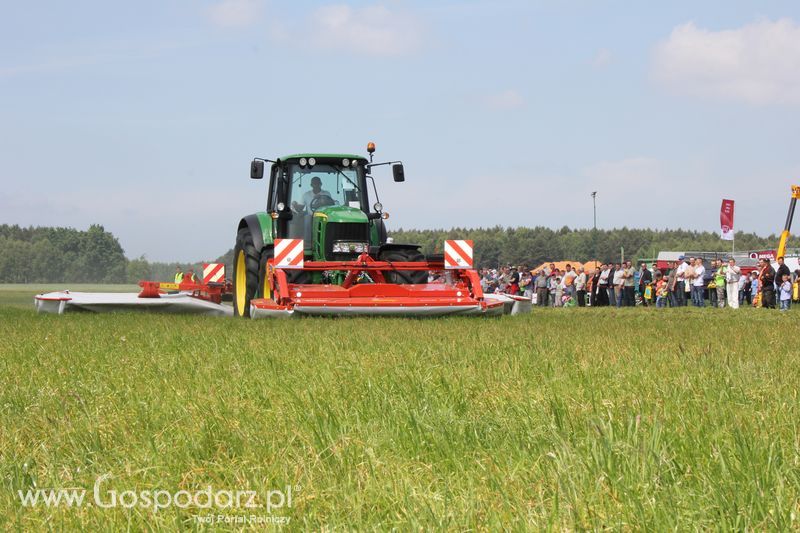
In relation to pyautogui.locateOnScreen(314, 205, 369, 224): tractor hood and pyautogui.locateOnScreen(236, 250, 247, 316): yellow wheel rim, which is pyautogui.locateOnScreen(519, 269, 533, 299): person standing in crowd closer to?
pyautogui.locateOnScreen(236, 250, 247, 316): yellow wheel rim

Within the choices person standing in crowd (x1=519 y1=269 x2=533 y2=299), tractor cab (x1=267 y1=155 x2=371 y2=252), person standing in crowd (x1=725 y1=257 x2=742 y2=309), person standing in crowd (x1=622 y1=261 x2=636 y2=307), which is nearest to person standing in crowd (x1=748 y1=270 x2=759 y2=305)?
person standing in crowd (x1=725 y1=257 x2=742 y2=309)

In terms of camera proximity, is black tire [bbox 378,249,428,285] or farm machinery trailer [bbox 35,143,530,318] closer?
farm machinery trailer [bbox 35,143,530,318]

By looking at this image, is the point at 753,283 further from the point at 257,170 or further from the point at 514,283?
the point at 257,170

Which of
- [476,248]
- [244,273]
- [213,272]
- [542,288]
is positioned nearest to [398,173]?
[244,273]

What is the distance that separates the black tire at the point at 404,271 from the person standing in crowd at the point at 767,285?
33.1 feet

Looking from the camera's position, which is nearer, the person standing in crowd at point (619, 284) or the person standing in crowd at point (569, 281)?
the person standing in crowd at point (619, 284)

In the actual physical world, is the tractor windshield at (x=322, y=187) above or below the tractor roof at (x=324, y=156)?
below

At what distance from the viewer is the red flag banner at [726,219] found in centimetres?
3694

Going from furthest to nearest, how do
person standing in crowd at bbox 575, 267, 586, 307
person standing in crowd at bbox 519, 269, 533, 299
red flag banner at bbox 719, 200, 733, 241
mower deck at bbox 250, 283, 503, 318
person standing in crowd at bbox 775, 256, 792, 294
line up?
red flag banner at bbox 719, 200, 733, 241
person standing in crowd at bbox 519, 269, 533, 299
person standing in crowd at bbox 575, 267, 586, 307
person standing in crowd at bbox 775, 256, 792, 294
mower deck at bbox 250, 283, 503, 318

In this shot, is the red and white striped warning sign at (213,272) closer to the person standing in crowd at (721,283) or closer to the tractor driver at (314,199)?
the tractor driver at (314,199)

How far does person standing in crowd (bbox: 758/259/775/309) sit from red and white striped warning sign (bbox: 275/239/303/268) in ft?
41.3

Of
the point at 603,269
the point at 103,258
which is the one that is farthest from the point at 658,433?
the point at 103,258

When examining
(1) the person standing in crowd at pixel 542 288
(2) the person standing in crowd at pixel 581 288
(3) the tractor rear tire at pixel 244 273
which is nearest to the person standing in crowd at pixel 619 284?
(2) the person standing in crowd at pixel 581 288

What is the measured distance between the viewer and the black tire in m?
14.9
